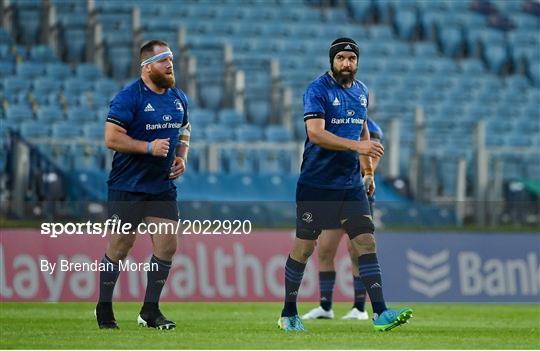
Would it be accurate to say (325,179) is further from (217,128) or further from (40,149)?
(217,128)

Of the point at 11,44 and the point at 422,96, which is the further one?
the point at 422,96

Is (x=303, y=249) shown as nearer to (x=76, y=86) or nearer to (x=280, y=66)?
(x=76, y=86)

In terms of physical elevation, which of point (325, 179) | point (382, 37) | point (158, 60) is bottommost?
point (325, 179)

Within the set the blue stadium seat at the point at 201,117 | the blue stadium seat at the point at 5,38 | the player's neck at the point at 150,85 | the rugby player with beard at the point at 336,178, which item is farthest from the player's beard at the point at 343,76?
the blue stadium seat at the point at 5,38

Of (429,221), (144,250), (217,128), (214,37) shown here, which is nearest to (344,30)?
(214,37)

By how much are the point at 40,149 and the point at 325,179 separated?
10.3 m

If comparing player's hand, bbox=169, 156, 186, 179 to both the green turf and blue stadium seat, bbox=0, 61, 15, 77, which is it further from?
blue stadium seat, bbox=0, 61, 15, 77

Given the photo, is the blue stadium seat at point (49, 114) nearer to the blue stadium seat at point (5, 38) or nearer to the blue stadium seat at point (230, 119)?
the blue stadium seat at point (5, 38)

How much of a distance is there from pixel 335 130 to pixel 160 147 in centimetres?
146

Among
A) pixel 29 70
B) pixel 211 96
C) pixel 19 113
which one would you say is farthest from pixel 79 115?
pixel 211 96

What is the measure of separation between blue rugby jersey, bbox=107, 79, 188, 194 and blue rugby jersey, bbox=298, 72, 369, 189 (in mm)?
1098

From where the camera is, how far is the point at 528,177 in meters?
25.2

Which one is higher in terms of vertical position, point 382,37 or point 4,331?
point 382,37

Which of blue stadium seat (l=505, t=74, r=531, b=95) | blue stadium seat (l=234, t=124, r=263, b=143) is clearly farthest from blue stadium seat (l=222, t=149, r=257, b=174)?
blue stadium seat (l=505, t=74, r=531, b=95)
